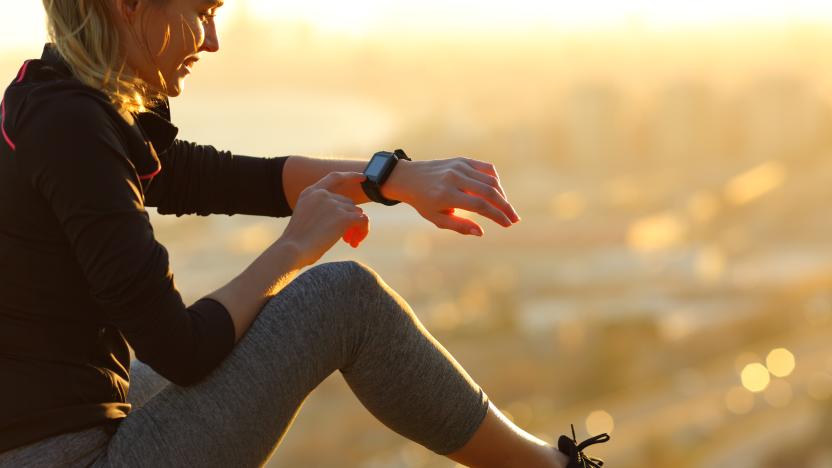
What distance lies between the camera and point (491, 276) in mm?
34844

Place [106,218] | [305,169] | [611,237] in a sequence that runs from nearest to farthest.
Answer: [106,218], [305,169], [611,237]

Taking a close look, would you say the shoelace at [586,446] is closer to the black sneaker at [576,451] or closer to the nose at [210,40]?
the black sneaker at [576,451]

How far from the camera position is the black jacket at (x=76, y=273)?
2.66 ft

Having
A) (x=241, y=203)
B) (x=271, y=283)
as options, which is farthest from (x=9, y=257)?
(x=241, y=203)

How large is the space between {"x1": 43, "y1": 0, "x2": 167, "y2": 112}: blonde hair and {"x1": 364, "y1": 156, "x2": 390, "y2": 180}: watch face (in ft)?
0.98

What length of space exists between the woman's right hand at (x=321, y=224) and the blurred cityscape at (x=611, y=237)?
1480 cm

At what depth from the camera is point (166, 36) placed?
93 centimetres

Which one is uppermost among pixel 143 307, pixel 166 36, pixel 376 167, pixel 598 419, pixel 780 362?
pixel 780 362

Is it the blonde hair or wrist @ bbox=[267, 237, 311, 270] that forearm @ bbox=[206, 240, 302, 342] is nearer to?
wrist @ bbox=[267, 237, 311, 270]

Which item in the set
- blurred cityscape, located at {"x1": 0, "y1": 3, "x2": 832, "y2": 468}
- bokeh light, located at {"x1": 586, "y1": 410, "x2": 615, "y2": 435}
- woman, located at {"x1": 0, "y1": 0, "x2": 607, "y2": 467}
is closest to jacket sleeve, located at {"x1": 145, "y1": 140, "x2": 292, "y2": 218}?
woman, located at {"x1": 0, "y1": 0, "x2": 607, "y2": 467}

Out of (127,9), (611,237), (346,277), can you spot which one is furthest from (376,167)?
(611,237)

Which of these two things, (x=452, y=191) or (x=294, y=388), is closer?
(x=294, y=388)

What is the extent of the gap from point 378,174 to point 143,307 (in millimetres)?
374

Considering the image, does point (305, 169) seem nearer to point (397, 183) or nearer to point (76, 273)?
point (397, 183)
